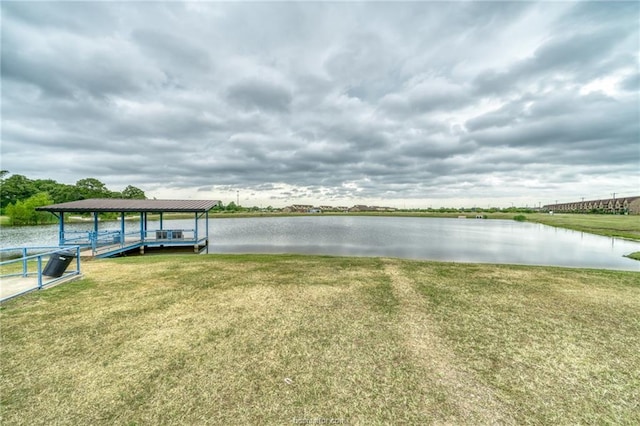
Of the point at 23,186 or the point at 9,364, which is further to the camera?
the point at 23,186

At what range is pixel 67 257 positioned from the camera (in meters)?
8.55

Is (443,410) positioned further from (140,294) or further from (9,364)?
(140,294)

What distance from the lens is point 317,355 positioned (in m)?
4.46

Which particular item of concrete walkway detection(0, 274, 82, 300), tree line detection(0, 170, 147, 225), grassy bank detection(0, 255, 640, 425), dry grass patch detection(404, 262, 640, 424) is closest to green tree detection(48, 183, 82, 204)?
tree line detection(0, 170, 147, 225)

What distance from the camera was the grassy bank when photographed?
10.6 ft

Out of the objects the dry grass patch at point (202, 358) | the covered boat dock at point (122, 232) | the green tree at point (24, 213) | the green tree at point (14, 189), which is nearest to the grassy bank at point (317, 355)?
the dry grass patch at point (202, 358)

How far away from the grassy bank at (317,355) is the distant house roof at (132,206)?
12868 mm

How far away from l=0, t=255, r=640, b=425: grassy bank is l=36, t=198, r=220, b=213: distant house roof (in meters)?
12.9

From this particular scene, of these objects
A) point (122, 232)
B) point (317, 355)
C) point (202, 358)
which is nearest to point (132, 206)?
point (122, 232)

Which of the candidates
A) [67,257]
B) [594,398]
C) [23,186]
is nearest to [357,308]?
[594,398]

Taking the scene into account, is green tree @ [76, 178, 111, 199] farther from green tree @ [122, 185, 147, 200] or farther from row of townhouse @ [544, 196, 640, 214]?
row of townhouse @ [544, 196, 640, 214]

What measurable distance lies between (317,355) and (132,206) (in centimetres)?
2023

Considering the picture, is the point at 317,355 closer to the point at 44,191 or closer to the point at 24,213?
the point at 24,213

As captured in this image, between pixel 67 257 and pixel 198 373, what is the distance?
8037mm
